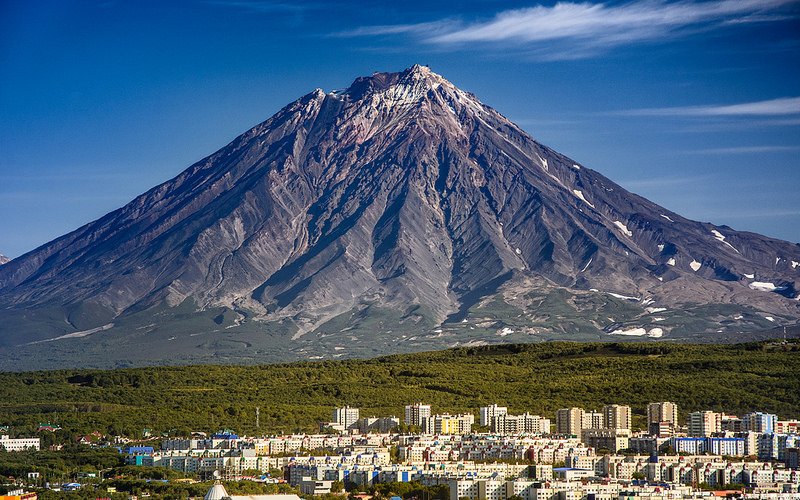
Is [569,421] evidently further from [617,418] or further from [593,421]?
[617,418]

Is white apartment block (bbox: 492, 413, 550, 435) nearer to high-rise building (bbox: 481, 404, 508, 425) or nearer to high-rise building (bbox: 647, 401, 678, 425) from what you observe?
high-rise building (bbox: 481, 404, 508, 425)

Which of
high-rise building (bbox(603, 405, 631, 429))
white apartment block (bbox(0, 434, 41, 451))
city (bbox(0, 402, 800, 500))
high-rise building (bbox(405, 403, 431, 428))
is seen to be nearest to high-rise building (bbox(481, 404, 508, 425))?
city (bbox(0, 402, 800, 500))

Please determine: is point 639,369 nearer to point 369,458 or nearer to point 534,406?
point 534,406

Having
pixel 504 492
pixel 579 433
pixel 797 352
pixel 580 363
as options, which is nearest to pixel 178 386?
pixel 580 363

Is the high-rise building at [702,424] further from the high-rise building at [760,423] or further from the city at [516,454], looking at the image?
the high-rise building at [760,423]

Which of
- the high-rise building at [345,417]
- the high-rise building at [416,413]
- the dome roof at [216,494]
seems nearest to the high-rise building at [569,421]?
the high-rise building at [416,413]

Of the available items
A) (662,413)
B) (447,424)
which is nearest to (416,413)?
(447,424)
